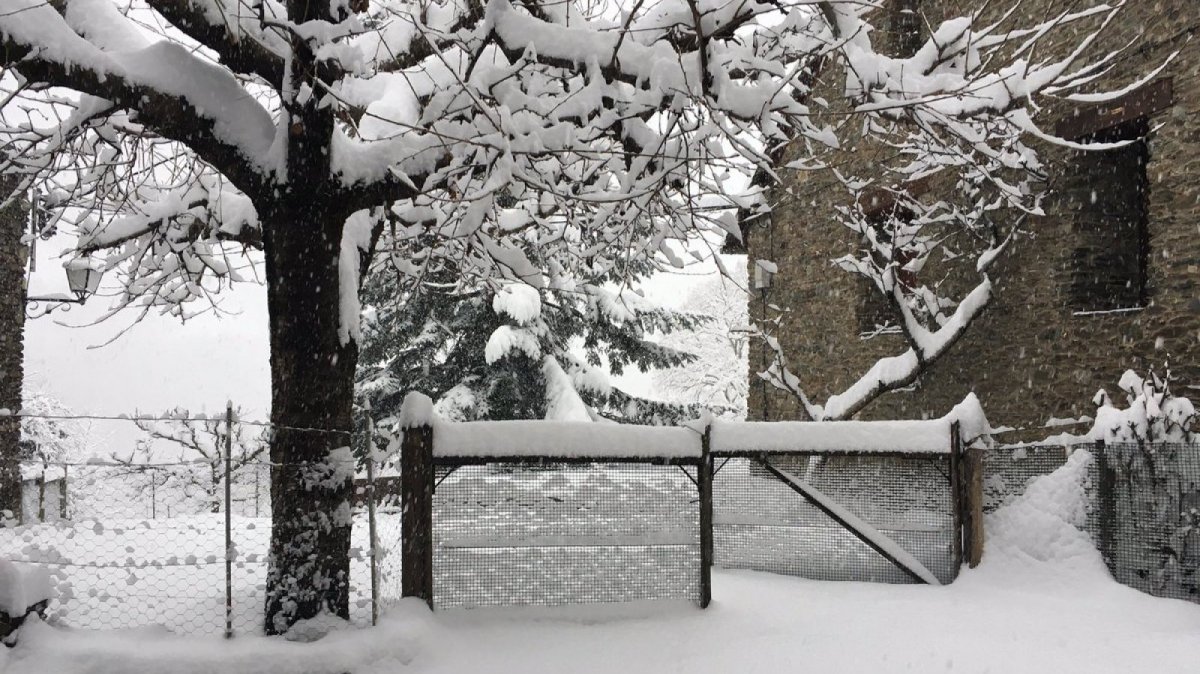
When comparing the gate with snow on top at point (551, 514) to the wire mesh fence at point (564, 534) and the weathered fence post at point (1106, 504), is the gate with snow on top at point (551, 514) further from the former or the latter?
the weathered fence post at point (1106, 504)

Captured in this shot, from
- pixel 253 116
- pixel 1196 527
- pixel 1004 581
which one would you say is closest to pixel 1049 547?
pixel 1004 581

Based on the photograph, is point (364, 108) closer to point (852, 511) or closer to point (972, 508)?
point (852, 511)

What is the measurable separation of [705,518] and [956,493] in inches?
Answer: 95.4

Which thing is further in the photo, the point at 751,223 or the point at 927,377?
the point at 751,223

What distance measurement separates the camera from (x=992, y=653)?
521cm

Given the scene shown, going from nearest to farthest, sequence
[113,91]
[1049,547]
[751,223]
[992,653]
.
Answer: [113,91] < [992,653] < [1049,547] < [751,223]

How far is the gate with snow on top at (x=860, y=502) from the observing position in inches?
278

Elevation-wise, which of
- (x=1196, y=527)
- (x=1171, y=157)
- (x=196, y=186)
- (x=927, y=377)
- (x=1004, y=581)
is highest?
(x=1171, y=157)

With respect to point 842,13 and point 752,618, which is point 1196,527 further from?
point 842,13

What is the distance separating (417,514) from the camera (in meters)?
5.71

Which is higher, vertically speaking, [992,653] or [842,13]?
[842,13]

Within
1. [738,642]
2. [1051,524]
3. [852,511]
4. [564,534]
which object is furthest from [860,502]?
[564,534]

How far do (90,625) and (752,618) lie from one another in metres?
4.37

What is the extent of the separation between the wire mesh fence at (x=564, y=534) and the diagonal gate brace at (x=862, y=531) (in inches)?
48.9
